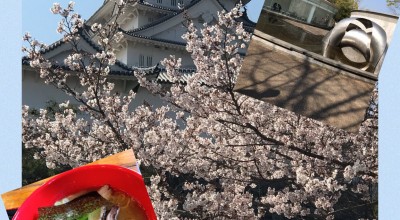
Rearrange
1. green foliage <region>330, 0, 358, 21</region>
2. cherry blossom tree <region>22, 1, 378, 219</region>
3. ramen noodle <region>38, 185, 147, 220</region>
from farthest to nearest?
cherry blossom tree <region>22, 1, 378, 219</region> < ramen noodle <region>38, 185, 147, 220</region> < green foliage <region>330, 0, 358, 21</region>

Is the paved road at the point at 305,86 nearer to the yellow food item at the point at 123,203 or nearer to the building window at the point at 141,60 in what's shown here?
the building window at the point at 141,60

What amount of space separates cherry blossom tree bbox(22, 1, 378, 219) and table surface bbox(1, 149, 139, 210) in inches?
2.6

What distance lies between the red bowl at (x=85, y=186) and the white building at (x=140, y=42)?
36 centimetres

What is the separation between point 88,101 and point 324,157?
41.1 inches

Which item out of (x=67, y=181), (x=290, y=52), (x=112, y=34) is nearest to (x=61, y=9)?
(x=112, y=34)

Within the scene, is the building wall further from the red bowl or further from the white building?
the red bowl

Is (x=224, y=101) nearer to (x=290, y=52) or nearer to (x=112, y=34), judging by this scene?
(x=290, y=52)

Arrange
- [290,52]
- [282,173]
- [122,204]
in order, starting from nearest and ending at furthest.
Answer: [290,52]
[122,204]
[282,173]

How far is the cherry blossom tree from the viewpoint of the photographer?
228 cm

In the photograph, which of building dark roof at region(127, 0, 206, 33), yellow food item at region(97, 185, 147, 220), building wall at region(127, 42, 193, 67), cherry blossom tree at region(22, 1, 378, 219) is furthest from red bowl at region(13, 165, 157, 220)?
building dark roof at region(127, 0, 206, 33)

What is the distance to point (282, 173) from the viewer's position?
7.74 ft

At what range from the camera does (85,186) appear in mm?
2213

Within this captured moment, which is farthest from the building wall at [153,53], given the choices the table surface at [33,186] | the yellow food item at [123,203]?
the yellow food item at [123,203]

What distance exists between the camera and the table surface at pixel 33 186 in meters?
2.23
